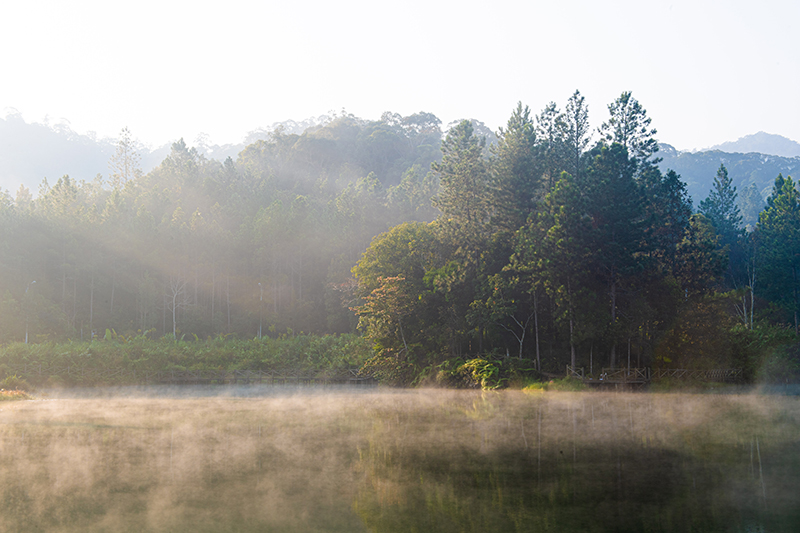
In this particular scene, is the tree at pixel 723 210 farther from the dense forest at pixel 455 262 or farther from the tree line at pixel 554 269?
the tree line at pixel 554 269

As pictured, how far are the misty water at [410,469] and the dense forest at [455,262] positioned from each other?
440 inches

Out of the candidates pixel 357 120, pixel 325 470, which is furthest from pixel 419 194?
pixel 357 120

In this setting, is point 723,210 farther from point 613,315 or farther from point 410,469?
point 410,469

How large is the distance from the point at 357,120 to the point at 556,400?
440ft

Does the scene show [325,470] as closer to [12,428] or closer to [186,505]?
[186,505]

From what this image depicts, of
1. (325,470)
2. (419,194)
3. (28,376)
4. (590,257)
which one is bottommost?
(28,376)

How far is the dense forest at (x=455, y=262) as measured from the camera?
111 ft

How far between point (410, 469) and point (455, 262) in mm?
25856

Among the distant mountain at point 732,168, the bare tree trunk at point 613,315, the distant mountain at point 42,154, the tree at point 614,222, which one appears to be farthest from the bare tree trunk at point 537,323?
the distant mountain at point 42,154

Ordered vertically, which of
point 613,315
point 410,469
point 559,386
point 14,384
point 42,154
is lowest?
point 14,384

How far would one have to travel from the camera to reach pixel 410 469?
13211 mm

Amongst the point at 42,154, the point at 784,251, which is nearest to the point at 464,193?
the point at 784,251

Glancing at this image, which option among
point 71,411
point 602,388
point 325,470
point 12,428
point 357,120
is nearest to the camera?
point 325,470

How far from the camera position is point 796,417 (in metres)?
20.7
